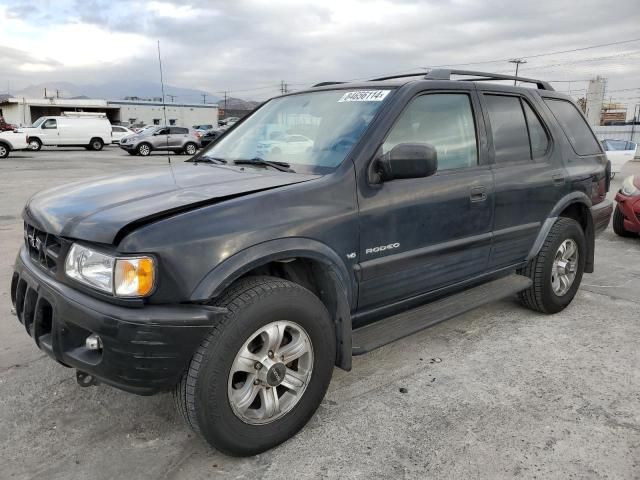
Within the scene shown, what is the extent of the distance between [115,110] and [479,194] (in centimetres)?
6424

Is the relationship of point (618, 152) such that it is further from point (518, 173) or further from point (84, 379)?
point (84, 379)

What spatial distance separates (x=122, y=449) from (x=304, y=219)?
1414 millimetres

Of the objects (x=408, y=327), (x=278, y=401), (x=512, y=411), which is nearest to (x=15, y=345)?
(x=278, y=401)

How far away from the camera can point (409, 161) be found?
266 centimetres

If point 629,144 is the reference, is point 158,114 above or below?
above

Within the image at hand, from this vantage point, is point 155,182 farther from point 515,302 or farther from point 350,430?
point 515,302

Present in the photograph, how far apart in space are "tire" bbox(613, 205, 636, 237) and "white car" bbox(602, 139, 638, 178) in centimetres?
885

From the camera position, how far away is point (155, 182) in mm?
2824

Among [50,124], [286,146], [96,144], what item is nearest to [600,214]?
[286,146]

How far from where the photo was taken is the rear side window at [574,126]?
4285 millimetres

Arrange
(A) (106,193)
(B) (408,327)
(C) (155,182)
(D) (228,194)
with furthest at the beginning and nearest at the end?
(B) (408,327) < (C) (155,182) < (A) (106,193) < (D) (228,194)

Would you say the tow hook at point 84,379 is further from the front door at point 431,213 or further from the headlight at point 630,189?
the headlight at point 630,189

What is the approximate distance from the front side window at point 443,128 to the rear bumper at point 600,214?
1.74 m

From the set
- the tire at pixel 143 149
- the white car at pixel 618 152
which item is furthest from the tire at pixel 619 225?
the tire at pixel 143 149
